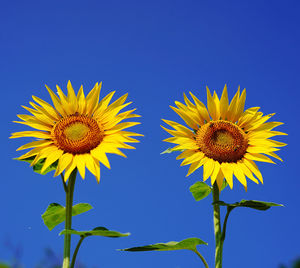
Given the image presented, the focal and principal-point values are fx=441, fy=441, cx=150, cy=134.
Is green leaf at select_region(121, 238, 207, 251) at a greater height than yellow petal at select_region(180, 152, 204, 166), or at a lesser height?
lesser

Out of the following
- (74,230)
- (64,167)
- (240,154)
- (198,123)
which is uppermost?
(198,123)

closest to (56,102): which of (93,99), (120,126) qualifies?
(93,99)

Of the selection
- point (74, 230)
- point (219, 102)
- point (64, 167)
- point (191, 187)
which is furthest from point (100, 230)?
point (219, 102)

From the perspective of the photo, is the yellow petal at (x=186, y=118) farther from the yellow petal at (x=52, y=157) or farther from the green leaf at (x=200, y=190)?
the yellow petal at (x=52, y=157)

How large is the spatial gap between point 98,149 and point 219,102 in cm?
160

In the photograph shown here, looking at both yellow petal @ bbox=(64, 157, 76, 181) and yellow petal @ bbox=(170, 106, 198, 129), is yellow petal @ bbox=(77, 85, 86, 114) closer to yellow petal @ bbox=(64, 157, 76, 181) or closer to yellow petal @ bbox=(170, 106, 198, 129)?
yellow petal @ bbox=(64, 157, 76, 181)

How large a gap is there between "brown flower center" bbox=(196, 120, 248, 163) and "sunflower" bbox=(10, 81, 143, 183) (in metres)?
0.89

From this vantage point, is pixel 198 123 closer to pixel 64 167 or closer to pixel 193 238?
pixel 193 238

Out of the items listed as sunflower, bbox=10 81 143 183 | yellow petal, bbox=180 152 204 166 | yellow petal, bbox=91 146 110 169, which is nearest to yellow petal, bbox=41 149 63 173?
sunflower, bbox=10 81 143 183

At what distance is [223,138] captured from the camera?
5094 mm

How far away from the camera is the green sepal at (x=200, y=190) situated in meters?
4.99

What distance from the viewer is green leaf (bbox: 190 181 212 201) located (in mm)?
4992

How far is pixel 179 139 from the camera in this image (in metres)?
4.96

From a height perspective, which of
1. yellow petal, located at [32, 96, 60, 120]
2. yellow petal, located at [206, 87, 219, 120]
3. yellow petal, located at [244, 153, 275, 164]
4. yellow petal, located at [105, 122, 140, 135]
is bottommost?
yellow petal, located at [244, 153, 275, 164]
